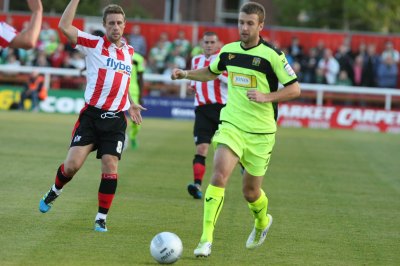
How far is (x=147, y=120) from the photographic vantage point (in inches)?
1107

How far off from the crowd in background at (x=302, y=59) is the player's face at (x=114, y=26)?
19838 millimetres

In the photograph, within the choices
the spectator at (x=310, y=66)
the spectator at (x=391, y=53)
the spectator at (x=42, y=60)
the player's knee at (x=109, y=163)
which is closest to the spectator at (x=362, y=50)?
the spectator at (x=391, y=53)

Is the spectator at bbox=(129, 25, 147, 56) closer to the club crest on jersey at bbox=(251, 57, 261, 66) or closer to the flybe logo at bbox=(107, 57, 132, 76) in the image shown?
the flybe logo at bbox=(107, 57, 132, 76)

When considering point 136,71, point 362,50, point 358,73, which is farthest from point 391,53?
point 136,71

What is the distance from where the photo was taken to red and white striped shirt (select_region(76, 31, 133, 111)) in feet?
32.1

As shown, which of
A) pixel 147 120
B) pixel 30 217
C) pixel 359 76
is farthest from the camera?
pixel 359 76

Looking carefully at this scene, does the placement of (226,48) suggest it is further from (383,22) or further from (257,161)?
(383,22)

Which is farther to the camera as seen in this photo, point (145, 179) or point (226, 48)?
point (145, 179)

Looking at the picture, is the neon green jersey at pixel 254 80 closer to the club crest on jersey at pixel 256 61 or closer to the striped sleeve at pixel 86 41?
the club crest on jersey at pixel 256 61

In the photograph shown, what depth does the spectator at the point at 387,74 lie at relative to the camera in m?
30.4

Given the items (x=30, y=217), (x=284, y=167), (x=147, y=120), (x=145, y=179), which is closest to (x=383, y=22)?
(x=147, y=120)

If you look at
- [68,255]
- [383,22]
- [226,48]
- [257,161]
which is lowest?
[68,255]

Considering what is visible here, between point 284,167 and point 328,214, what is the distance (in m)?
5.75

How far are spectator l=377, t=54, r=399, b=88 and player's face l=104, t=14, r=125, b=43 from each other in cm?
2159
